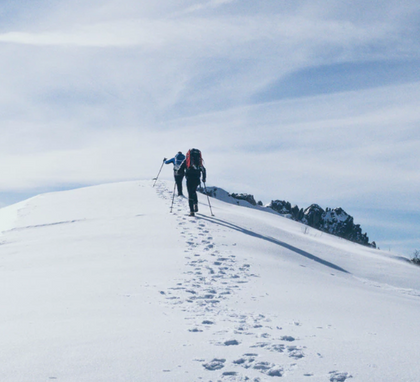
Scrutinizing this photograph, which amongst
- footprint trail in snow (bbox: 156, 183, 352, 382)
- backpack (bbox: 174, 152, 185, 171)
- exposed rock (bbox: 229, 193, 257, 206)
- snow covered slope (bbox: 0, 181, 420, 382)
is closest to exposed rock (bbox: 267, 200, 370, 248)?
exposed rock (bbox: 229, 193, 257, 206)

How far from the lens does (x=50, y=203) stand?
63.8ft

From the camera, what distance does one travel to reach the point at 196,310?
218 inches

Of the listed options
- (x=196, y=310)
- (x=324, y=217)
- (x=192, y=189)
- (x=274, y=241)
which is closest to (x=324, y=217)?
(x=324, y=217)

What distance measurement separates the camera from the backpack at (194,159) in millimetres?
14320

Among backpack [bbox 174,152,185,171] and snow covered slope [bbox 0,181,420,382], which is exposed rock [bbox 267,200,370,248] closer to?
backpack [bbox 174,152,185,171]

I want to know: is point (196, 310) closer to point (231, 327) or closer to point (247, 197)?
point (231, 327)

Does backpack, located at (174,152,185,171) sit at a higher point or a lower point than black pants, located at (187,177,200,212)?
higher

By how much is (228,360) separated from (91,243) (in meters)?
7.27

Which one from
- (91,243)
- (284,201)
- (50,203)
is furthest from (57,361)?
(284,201)

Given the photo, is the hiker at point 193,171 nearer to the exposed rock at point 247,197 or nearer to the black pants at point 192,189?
the black pants at point 192,189

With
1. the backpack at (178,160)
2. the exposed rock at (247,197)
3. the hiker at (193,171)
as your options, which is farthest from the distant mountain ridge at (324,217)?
the hiker at (193,171)

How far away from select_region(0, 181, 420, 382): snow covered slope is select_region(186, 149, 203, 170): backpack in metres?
2.74

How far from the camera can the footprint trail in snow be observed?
369 cm

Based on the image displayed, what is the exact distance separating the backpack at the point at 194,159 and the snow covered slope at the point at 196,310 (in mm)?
2739
